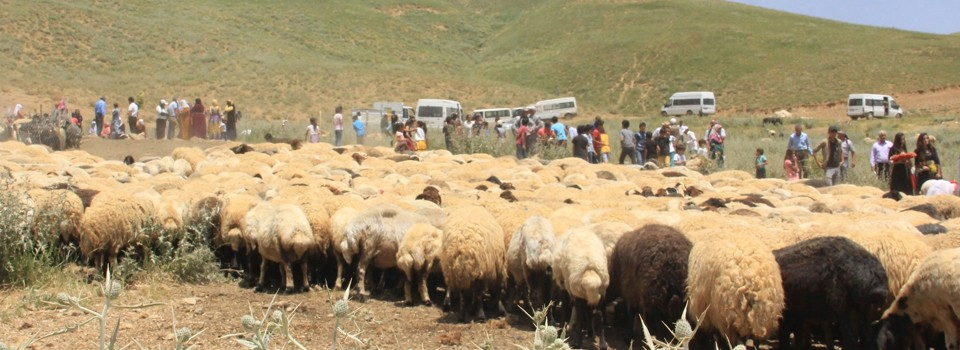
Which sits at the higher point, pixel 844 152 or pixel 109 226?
pixel 844 152

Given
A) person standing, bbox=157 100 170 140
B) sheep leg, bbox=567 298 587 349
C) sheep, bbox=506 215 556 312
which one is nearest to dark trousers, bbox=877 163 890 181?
sheep, bbox=506 215 556 312

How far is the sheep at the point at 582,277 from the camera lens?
25.9 feet

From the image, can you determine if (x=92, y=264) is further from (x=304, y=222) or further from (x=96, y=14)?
(x=96, y=14)

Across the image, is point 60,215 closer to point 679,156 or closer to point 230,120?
point 679,156

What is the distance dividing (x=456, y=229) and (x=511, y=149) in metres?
17.2

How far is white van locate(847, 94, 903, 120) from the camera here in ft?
173

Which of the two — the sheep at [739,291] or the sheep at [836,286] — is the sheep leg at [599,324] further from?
the sheep at [836,286]

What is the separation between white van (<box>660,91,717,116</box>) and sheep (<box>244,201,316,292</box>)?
167ft

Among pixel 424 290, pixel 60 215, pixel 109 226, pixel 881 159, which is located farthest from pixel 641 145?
pixel 60 215

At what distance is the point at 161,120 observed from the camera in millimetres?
28922

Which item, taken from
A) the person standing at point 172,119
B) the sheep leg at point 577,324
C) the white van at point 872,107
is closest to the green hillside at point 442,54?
the white van at point 872,107

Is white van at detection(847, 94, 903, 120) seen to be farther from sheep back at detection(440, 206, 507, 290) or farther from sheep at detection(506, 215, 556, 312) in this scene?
sheep back at detection(440, 206, 507, 290)

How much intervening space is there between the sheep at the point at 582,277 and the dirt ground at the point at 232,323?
50 centimetres

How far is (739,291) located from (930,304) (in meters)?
1.50
